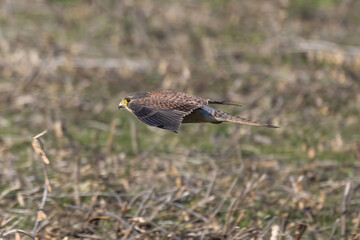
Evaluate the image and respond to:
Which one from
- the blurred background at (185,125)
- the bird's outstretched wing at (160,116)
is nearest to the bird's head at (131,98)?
the bird's outstretched wing at (160,116)

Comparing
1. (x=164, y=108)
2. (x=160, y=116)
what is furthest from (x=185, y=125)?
(x=160, y=116)

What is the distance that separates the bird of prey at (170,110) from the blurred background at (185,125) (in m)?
0.55

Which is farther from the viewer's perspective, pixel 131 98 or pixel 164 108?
pixel 131 98

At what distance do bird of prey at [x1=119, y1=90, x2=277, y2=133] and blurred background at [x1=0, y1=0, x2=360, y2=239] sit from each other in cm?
55

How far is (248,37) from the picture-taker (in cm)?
1099

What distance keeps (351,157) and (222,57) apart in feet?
10.5

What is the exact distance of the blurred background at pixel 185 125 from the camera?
18.7ft

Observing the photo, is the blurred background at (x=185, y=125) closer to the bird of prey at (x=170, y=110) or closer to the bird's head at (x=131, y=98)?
the bird of prey at (x=170, y=110)

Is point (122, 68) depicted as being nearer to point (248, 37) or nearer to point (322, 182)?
point (248, 37)

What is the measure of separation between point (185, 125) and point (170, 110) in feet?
11.0

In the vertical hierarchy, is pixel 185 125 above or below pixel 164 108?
below

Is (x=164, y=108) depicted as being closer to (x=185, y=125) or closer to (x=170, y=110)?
(x=170, y=110)

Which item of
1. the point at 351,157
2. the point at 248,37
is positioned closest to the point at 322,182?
the point at 351,157

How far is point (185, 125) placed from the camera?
833 cm
